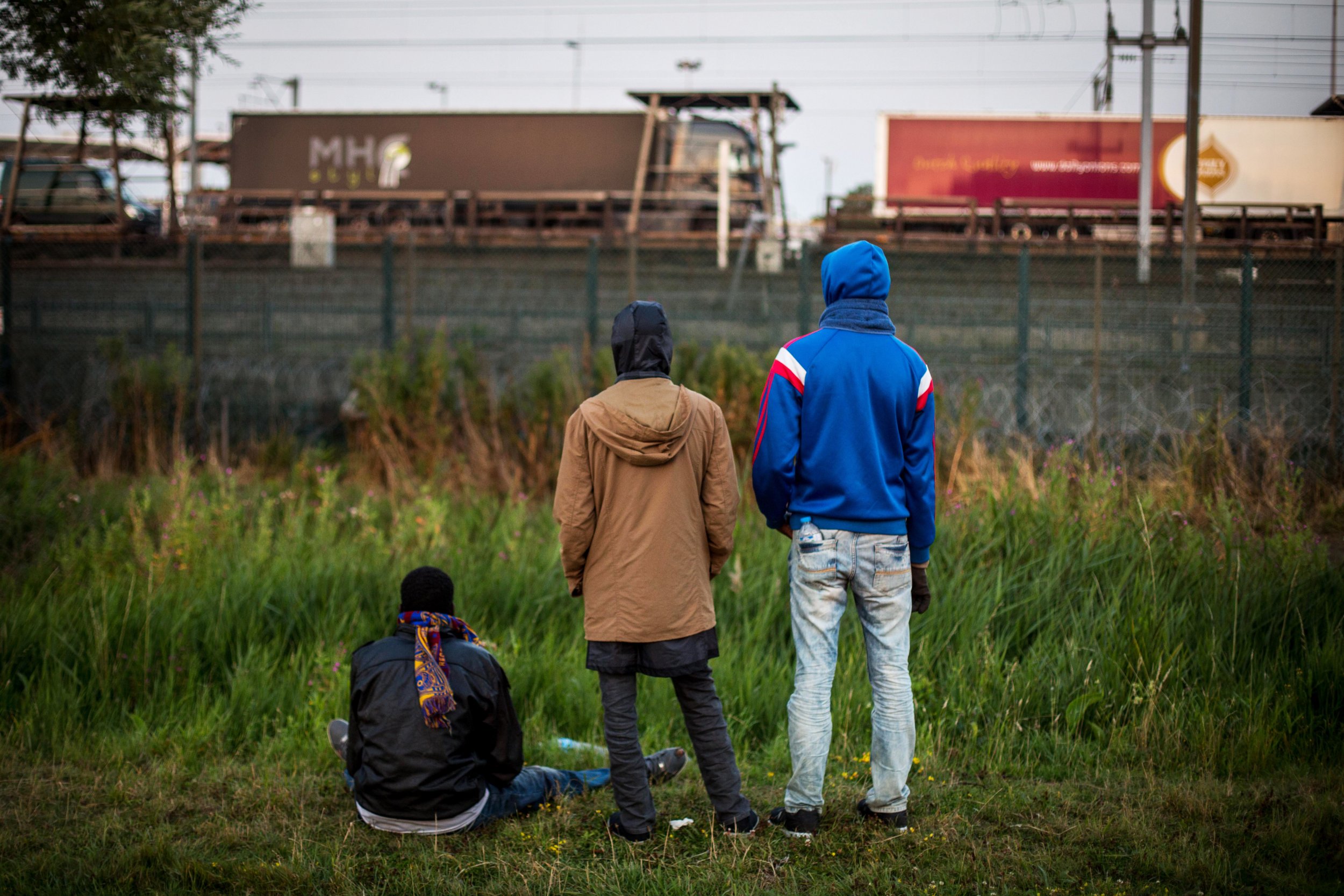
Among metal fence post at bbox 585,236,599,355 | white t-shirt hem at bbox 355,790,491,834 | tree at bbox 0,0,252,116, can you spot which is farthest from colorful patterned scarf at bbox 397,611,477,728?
metal fence post at bbox 585,236,599,355

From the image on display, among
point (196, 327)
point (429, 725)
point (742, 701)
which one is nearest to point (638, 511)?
point (429, 725)

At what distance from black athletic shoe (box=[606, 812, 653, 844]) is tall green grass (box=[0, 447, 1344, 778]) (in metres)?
0.93

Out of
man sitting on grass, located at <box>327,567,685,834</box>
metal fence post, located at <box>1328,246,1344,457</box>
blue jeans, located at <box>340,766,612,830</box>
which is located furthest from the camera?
metal fence post, located at <box>1328,246,1344,457</box>

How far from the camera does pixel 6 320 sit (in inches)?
426

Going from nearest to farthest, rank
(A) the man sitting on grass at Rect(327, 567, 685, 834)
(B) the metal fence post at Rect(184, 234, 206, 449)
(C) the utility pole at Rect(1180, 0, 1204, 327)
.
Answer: (A) the man sitting on grass at Rect(327, 567, 685, 834) < (B) the metal fence post at Rect(184, 234, 206, 449) < (C) the utility pole at Rect(1180, 0, 1204, 327)

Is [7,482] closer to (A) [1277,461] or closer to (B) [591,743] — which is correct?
(B) [591,743]

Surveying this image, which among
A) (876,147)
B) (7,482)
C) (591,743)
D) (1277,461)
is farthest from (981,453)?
(876,147)

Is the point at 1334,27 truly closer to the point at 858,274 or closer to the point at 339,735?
the point at 858,274

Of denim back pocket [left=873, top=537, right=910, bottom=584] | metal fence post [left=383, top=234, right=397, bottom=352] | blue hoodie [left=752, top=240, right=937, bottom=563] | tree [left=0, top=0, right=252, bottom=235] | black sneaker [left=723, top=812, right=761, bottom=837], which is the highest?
tree [left=0, top=0, right=252, bottom=235]

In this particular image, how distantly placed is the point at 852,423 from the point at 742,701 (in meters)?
1.97

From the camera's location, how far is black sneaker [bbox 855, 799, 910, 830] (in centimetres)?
336

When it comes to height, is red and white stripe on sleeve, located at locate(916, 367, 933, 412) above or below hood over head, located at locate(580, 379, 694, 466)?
above

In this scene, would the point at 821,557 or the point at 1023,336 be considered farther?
the point at 1023,336

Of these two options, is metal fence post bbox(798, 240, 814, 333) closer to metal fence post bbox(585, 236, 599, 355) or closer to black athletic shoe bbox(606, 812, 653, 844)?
metal fence post bbox(585, 236, 599, 355)
